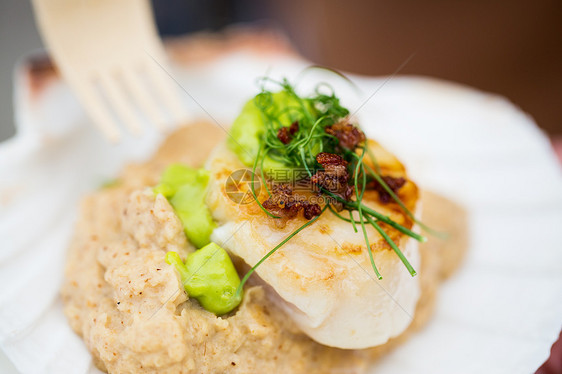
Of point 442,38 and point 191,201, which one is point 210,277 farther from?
point 442,38

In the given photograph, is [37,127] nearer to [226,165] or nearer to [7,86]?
[226,165]

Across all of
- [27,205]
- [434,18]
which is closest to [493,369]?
[27,205]

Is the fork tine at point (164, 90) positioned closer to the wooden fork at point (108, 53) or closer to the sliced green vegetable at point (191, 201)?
the wooden fork at point (108, 53)

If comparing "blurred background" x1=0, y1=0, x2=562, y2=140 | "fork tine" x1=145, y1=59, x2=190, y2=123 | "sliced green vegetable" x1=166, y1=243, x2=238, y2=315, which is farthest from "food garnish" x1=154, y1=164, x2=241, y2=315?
"blurred background" x1=0, y1=0, x2=562, y2=140

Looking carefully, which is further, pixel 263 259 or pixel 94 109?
pixel 94 109

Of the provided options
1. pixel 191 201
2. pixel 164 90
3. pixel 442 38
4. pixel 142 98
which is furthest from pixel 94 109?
pixel 442 38

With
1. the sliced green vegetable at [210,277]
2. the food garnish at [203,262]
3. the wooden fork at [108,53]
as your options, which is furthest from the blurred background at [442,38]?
the sliced green vegetable at [210,277]
